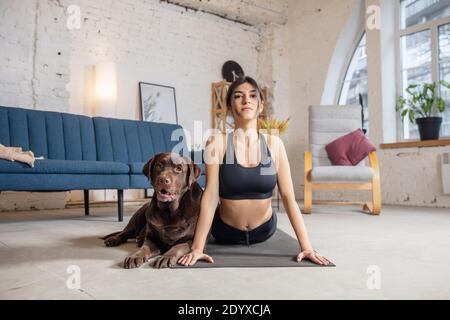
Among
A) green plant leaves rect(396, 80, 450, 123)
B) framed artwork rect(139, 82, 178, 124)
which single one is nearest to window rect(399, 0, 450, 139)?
green plant leaves rect(396, 80, 450, 123)

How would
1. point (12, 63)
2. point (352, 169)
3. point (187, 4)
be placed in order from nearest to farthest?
1. point (352, 169)
2. point (12, 63)
3. point (187, 4)

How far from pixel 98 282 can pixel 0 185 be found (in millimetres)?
1759

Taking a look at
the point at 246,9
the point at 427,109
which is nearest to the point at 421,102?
the point at 427,109

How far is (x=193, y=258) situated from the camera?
155 cm

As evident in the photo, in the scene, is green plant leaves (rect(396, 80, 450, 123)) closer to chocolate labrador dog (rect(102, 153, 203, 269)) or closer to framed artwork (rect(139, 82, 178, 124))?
framed artwork (rect(139, 82, 178, 124))

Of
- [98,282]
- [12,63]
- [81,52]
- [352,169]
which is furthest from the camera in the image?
[81,52]

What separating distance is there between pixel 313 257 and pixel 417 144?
362 centimetres

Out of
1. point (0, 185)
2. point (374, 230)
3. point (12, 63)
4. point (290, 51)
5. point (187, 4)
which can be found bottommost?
point (374, 230)

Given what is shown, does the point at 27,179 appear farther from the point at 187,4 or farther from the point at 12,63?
the point at 187,4

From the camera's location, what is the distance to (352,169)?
361 centimetres

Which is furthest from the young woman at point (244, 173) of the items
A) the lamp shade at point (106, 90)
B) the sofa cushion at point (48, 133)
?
the lamp shade at point (106, 90)

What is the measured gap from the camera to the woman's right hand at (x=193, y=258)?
152 centimetres

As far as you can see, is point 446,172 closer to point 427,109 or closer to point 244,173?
point 427,109

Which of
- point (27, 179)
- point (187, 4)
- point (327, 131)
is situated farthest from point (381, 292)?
point (187, 4)
